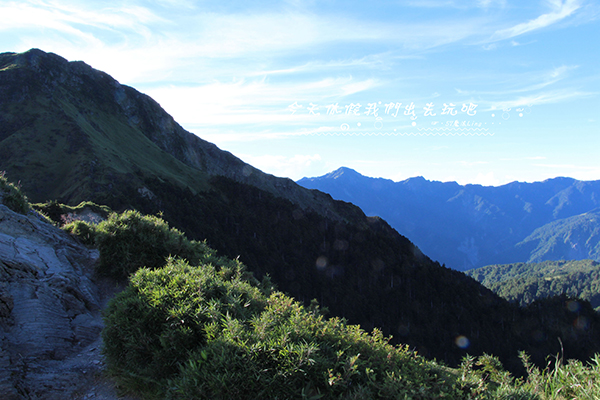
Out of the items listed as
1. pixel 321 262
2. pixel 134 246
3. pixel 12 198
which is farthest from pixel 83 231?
pixel 321 262

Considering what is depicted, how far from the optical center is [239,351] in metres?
5.57

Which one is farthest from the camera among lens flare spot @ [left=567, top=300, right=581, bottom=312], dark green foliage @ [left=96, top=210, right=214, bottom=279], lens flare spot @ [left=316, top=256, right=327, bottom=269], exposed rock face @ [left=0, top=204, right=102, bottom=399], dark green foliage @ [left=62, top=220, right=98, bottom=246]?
lens flare spot @ [left=567, top=300, right=581, bottom=312]

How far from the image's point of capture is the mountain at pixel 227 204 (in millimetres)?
67188

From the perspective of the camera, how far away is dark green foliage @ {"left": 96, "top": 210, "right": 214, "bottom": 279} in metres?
11.5

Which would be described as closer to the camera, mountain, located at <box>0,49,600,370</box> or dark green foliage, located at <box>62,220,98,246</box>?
dark green foliage, located at <box>62,220,98,246</box>

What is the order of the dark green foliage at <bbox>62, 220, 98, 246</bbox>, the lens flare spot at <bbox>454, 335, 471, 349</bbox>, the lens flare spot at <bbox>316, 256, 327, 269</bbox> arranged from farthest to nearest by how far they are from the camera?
the lens flare spot at <bbox>316, 256, 327, 269</bbox>
the lens flare spot at <bbox>454, 335, 471, 349</bbox>
the dark green foliage at <bbox>62, 220, 98, 246</bbox>

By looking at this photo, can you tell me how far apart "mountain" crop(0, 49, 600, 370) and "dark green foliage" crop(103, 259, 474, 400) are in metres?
55.1

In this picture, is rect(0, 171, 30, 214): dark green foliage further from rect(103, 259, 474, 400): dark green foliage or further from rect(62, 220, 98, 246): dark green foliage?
rect(103, 259, 474, 400): dark green foliage

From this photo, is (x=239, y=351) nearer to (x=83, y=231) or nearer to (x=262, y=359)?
(x=262, y=359)

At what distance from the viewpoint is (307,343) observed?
564 cm

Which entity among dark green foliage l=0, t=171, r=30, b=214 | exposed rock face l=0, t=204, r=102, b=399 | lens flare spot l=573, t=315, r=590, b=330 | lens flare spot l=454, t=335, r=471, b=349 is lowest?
lens flare spot l=454, t=335, r=471, b=349

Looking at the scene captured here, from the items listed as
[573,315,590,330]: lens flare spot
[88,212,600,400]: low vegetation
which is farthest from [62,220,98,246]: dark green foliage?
[573,315,590,330]: lens flare spot

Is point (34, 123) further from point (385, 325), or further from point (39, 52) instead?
point (385, 325)

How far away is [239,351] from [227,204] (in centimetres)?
9315
